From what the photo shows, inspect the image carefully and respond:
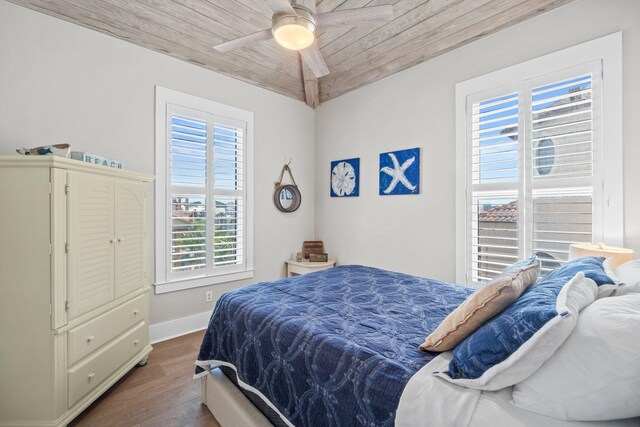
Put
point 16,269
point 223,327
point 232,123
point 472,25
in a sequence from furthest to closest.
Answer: point 232,123 → point 472,25 → point 223,327 → point 16,269

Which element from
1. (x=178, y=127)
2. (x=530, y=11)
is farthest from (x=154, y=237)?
(x=530, y=11)

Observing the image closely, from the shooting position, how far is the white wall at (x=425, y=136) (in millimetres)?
2008

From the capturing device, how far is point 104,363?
6.57ft

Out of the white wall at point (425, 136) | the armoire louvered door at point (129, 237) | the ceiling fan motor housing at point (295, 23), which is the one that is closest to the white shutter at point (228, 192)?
the armoire louvered door at point (129, 237)

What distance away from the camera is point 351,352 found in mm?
1168

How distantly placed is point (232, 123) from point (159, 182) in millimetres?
1076

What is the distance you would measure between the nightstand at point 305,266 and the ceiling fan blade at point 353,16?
99.7 inches

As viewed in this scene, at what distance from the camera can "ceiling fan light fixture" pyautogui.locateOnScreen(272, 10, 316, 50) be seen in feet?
6.03

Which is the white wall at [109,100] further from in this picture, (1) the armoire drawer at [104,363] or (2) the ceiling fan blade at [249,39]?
(2) the ceiling fan blade at [249,39]

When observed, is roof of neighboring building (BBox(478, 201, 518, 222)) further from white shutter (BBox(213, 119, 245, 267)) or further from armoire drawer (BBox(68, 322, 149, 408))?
armoire drawer (BBox(68, 322, 149, 408))

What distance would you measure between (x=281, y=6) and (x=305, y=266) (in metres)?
2.69

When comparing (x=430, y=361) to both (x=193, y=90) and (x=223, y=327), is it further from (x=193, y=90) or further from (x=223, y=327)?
(x=193, y=90)

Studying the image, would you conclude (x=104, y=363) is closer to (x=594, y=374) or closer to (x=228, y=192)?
(x=228, y=192)

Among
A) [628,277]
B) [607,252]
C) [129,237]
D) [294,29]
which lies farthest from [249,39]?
[607,252]
